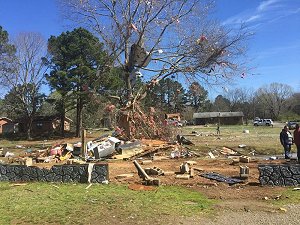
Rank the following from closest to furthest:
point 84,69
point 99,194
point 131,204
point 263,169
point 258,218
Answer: point 258,218 < point 131,204 < point 99,194 < point 263,169 < point 84,69

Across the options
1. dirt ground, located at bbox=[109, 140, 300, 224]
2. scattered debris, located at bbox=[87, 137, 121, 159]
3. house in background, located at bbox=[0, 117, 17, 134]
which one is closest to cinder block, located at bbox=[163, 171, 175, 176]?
dirt ground, located at bbox=[109, 140, 300, 224]

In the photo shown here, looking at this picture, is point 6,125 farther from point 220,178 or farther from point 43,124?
point 220,178

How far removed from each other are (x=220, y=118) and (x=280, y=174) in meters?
82.8

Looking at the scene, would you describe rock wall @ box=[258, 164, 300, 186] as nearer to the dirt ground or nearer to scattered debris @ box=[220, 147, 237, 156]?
the dirt ground

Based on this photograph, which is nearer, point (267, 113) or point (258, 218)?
point (258, 218)

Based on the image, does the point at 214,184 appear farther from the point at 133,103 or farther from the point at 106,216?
the point at 133,103

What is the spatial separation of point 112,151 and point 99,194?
871 centimetres

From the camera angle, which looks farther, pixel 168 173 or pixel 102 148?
pixel 102 148

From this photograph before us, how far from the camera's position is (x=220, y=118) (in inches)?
3622

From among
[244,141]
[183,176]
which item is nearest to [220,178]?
[183,176]

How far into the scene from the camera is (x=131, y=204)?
28.2 ft

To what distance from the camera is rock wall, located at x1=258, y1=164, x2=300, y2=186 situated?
1025 cm

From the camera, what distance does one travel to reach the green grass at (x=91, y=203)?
24.9 feet

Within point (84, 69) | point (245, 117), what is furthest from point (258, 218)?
point (245, 117)
